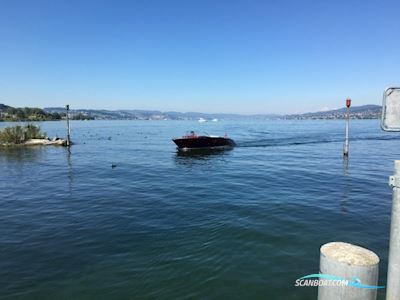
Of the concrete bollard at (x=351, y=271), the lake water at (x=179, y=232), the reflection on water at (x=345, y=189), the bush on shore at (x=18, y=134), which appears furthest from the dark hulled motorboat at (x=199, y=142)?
the concrete bollard at (x=351, y=271)

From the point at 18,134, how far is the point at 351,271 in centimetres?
4834

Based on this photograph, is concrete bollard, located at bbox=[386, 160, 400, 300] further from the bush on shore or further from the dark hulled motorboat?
the bush on shore

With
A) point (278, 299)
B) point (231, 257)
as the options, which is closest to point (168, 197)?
point (231, 257)

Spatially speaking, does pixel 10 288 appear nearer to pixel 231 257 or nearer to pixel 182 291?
pixel 182 291

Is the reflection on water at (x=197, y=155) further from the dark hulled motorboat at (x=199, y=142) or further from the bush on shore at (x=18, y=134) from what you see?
the bush on shore at (x=18, y=134)

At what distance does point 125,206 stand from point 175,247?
5.16 meters

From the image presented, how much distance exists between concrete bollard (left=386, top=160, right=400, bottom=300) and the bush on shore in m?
47.7

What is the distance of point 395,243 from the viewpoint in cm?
307

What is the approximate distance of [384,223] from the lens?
10.4 m

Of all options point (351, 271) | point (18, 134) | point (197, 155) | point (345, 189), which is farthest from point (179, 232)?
point (18, 134)

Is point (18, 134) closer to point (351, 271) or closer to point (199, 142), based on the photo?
point (199, 142)

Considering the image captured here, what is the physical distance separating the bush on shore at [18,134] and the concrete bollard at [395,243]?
47.7 m

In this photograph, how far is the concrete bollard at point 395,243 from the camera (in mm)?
3000

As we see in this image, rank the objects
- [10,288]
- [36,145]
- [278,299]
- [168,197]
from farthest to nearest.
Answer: [36,145] → [168,197] → [10,288] → [278,299]
